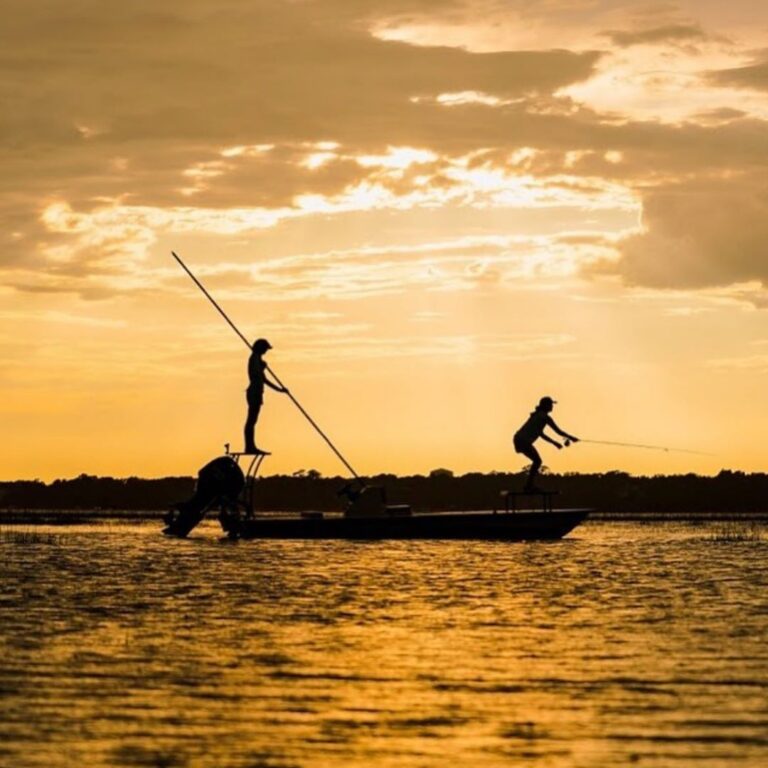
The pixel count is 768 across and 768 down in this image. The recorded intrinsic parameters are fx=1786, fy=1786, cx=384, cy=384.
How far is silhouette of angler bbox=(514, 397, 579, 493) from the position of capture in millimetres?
37719

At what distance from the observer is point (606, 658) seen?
54.2ft

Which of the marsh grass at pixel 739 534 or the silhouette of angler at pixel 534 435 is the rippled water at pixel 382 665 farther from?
the marsh grass at pixel 739 534

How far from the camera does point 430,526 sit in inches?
1544

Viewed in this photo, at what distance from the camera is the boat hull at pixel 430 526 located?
1531 inches

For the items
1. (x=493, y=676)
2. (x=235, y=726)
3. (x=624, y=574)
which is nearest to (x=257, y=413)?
(x=624, y=574)

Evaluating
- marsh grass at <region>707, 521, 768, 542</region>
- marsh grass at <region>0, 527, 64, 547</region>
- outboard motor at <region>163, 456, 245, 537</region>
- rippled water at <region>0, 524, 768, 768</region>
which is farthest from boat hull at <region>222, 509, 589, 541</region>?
rippled water at <region>0, 524, 768, 768</region>

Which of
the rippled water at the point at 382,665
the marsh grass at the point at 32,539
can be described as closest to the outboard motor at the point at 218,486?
the marsh grass at the point at 32,539

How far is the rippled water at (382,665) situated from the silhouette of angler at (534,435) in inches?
312

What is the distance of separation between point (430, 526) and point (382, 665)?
2331cm

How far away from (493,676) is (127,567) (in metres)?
15.5

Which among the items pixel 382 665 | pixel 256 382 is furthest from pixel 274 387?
pixel 382 665

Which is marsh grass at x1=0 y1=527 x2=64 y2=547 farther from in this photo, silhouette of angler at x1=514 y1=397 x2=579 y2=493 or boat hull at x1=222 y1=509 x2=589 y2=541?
silhouette of angler at x1=514 y1=397 x2=579 y2=493

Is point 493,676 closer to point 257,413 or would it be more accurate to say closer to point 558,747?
point 558,747

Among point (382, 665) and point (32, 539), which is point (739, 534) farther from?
point (382, 665)
